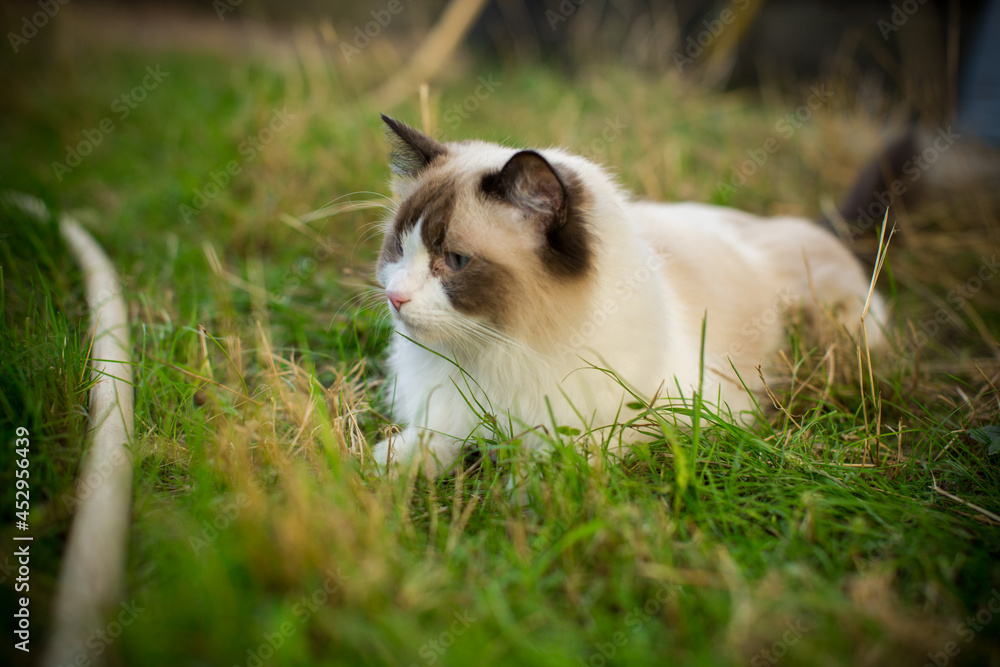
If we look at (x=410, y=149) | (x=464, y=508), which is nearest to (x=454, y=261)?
(x=410, y=149)

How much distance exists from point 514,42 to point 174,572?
7.90 m

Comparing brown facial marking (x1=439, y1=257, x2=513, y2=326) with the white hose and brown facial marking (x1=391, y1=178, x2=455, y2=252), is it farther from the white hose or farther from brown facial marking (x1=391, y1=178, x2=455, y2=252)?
the white hose

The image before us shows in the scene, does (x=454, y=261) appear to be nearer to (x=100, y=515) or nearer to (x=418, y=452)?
(x=418, y=452)

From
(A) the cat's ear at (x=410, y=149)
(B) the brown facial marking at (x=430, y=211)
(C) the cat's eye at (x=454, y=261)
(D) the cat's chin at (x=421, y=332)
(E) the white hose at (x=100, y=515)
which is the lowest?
(E) the white hose at (x=100, y=515)

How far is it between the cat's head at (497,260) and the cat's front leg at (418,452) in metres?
0.31

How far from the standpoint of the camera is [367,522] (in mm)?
1308

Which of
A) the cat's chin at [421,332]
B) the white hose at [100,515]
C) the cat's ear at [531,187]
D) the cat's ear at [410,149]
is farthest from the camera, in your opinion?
the cat's ear at [410,149]

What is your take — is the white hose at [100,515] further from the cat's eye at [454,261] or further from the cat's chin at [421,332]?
the cat's eye at [454,261]

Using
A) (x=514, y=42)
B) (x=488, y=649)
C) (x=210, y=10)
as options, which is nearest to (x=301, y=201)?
(x=488, y=649)

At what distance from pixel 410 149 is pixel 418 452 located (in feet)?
3.19

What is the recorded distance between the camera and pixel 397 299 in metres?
1.61

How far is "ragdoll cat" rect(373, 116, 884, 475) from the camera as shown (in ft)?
5.30

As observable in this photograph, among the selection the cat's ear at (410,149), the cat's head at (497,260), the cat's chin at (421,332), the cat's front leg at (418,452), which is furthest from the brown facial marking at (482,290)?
the cat's ear at (410,149)

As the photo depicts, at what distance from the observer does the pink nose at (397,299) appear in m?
1.61
